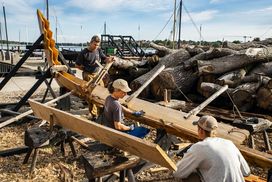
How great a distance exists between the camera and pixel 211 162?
8.86 ft

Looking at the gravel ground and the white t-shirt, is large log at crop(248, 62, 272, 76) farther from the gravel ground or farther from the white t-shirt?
the white t-shirt

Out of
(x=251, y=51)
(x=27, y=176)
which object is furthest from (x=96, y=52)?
(x=251, y=51)

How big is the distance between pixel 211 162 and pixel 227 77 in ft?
20.2

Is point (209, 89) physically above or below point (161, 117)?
above

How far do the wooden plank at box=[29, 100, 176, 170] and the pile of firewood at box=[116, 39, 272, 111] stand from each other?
4.61 meters

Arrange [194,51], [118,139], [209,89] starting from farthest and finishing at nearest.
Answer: [194,51] → [209,89] → [118,139]

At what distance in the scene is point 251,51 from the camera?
8.85 metres

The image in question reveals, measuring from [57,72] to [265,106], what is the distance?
17.3ft

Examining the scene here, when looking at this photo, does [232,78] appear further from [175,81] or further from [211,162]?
[211,162]

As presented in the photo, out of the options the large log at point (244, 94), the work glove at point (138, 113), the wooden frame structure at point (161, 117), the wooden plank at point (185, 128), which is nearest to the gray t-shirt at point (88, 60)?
the wooden frame structure at point (161, 117)

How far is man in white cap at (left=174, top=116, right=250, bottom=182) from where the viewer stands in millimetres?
2684

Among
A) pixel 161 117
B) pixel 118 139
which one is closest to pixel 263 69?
pixel 161 117

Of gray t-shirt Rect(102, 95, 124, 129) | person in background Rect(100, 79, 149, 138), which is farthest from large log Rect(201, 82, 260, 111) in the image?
gray t-shirt Rect(102, 95, 124, 129)

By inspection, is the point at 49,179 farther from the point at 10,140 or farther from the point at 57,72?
the point at 57,72
